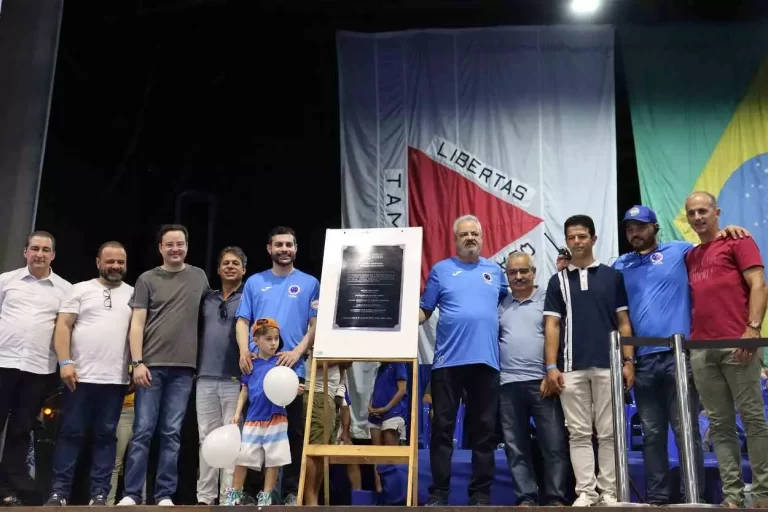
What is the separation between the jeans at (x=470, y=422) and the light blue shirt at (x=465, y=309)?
8 centimetres

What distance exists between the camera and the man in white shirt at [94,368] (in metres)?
4.18

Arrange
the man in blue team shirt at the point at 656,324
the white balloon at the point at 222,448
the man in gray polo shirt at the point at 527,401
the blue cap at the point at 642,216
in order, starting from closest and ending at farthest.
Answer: the white balloon at the point at 222,448, the man in blue team shirt at the point at 656,324, the man in gray polo shirt at the point at 527,401, the blue cap at the point at 642,216

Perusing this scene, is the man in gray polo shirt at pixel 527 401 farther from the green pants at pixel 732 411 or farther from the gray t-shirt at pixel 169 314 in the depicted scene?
the gray t-shirt at pixel 169 314

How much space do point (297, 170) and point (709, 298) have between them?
633 cm

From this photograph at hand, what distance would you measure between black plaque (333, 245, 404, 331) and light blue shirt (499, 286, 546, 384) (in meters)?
0.66

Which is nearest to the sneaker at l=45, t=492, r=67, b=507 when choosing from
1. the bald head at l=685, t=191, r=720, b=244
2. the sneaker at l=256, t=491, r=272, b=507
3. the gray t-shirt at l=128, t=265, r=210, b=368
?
the gray t-shirt at l=128, t=265, r=210, b=368

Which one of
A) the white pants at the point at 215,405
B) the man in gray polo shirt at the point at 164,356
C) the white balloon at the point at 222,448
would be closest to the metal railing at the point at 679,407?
the white balloon at the point at 222,448

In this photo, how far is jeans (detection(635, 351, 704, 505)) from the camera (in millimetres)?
3910

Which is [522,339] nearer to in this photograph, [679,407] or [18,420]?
[679,407]

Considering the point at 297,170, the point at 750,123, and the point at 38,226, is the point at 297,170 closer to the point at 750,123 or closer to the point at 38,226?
the point at 38,226

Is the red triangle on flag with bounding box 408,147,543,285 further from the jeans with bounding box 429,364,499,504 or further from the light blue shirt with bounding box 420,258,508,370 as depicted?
the jeans with bounding box 429,364,499,504

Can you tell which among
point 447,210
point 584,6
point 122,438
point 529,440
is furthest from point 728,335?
point 584,6

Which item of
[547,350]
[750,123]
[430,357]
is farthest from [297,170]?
[547,350]

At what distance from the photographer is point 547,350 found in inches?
167
